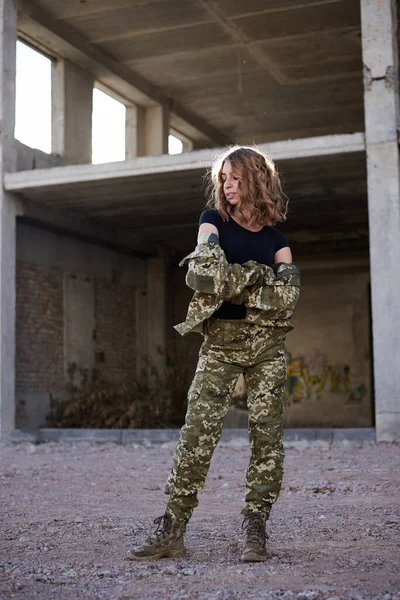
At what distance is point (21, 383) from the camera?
14156mm

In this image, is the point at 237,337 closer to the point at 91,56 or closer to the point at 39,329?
the point at 39,329

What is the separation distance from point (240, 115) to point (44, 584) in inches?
620

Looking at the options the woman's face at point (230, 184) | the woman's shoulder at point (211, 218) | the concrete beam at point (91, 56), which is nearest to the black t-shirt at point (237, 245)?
the woman's shoulder at point (211, 218)

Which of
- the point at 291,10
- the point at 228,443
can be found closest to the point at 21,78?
the point at 291,10

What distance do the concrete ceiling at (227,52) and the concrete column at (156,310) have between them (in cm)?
307

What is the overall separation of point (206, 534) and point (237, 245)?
1.60 metres

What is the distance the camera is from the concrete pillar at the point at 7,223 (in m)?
12.5

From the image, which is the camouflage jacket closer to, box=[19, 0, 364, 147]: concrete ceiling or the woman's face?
the woman's face

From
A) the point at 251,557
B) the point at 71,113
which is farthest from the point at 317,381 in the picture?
the point at 251,557

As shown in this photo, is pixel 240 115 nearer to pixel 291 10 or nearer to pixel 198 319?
pixel 291 10

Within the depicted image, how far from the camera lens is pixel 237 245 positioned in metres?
3.78

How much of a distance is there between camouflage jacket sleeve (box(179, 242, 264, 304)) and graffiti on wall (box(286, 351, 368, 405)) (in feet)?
52.0

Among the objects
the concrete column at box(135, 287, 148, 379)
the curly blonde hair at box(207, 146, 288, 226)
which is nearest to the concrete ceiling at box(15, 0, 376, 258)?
the concrete column at box(135, 287, 148, 379)

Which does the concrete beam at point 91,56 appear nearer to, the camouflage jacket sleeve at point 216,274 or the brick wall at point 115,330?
the brick wall at point 115,330
